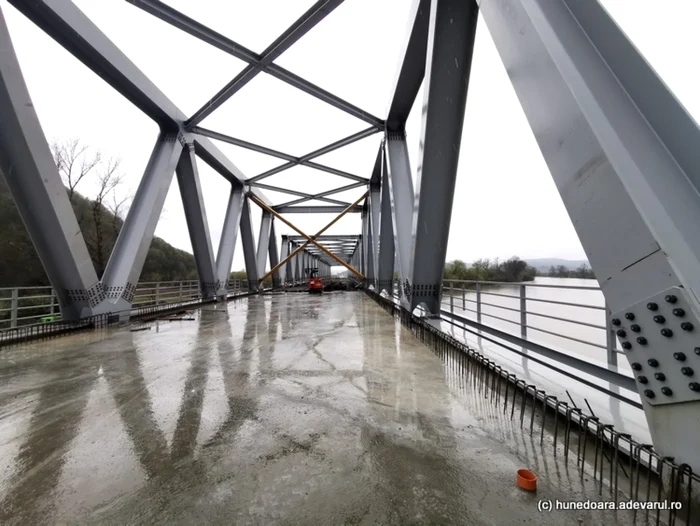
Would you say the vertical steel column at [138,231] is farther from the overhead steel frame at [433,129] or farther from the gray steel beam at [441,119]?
the gray steel beam at [441,119]

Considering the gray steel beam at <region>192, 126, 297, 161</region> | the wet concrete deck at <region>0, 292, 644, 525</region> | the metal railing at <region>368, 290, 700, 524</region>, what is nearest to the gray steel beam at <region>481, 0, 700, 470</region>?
the metal railing at <region>368, 290, 700, 524</region>

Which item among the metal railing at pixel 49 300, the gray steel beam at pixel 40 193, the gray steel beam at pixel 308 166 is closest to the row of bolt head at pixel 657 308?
the metal railing at pixel 49 300

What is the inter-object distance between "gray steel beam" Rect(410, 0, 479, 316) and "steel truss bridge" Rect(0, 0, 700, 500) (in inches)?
1.0

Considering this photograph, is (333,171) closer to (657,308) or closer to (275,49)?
(275,49)

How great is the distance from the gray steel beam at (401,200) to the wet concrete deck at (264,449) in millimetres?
5128

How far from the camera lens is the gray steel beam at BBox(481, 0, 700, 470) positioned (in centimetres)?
160

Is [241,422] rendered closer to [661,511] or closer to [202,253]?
[661,511]

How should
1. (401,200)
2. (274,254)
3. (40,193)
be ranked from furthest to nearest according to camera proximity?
(274,254), (401,200), (40,193)

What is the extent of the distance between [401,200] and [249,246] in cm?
1431

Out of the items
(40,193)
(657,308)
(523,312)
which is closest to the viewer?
(657,308)

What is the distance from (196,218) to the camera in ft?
44.7

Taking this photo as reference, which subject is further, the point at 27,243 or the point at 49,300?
the point at 27,243

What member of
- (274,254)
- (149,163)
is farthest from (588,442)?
(274,254)

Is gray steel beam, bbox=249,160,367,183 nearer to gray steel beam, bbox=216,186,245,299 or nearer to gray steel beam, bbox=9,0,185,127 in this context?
gray steel beam, bbox=216,186,245,299
